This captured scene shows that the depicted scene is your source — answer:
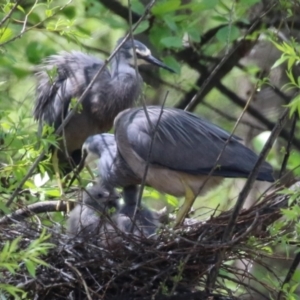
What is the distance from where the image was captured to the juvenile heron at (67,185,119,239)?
4102mm

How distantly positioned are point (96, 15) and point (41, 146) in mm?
2058

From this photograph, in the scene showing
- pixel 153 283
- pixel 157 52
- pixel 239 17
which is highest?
pixel 239 17

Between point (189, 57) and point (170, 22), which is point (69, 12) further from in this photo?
point (189, 57)

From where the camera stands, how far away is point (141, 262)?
13.0 ft

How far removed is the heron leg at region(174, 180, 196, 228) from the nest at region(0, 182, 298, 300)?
461mm

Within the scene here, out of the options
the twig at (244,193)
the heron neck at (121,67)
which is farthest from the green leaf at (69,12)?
the twig at (244,193)

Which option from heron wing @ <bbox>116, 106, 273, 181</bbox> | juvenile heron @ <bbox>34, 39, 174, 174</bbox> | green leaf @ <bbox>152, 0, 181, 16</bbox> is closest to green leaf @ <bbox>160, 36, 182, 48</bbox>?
green leaf @ <bbox>152, 0, 181, 16</bbox>

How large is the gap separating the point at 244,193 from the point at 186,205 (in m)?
1.31

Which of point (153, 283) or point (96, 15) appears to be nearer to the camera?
point (153, 283)

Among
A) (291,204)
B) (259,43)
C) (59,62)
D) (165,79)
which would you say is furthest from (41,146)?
(259,43)

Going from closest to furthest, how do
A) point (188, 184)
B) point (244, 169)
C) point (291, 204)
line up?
point (291, 204)
point (244, 169)
point (188, 184)

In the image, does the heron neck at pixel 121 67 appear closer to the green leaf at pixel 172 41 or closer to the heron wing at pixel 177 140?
the green leaf at pixel 172 41

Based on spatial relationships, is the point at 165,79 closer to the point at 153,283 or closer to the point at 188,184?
the point at 188,184

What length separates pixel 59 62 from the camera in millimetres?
5957
